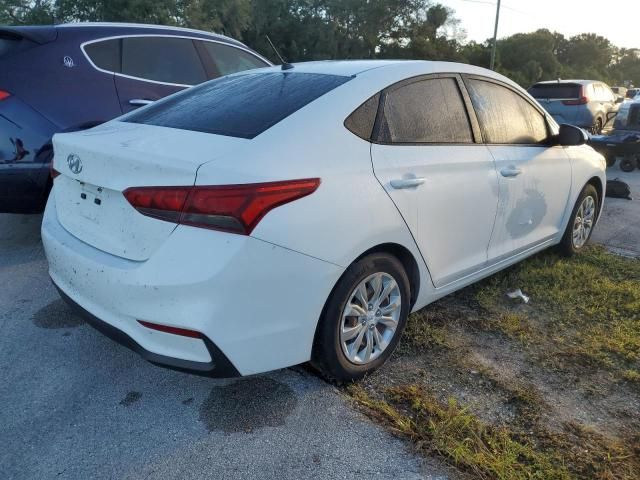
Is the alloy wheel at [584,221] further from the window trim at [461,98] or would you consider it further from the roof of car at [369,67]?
the roof of car at [369,67]

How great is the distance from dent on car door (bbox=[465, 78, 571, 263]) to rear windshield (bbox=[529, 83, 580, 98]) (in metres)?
10.2

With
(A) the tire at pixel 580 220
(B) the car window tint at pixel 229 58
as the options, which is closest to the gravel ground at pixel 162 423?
(A) the tire at pixel 580 220

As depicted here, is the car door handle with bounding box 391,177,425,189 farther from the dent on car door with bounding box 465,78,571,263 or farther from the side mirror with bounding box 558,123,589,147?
the side mirror with bounding box 558,123,589,147

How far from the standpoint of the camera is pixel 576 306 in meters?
3.76

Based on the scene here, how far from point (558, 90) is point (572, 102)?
494 mm

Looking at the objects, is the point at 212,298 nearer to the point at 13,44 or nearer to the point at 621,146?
the point at 13,44

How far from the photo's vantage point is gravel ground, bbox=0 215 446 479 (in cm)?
222

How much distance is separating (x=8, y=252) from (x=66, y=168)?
92.0 inches

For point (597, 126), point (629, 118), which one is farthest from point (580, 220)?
point (597, 126)

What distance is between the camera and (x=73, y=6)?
2028cm

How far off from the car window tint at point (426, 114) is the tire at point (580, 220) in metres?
1.78

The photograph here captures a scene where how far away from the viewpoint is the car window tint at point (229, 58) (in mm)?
5572

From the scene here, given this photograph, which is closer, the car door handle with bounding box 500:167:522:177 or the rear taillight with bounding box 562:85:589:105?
the car door handle with bounding box 500:167:522:177

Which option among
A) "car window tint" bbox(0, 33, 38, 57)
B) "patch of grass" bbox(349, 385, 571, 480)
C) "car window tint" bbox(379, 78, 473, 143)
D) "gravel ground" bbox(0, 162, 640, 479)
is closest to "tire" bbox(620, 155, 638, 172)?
"car window tint" bbox(379, 78, 473, 143)
